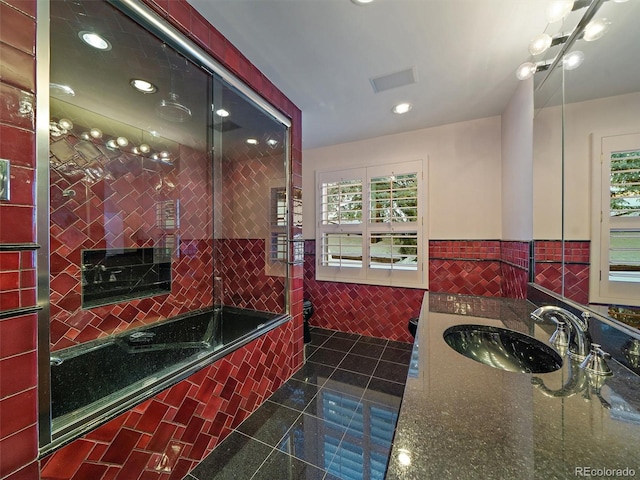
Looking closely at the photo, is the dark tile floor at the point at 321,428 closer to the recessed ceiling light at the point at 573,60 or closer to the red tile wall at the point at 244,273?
the red tile wall at the point at 244,273

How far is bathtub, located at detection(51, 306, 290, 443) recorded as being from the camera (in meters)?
0.96

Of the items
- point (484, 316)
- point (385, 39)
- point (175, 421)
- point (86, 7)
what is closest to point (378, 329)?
point (484, 316)

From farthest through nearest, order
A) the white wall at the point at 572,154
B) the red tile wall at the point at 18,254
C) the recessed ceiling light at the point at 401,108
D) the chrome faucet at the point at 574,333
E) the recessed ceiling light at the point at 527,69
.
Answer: the recessed ceiling light at the point at 401,108
the recessed ceiling light at the point at 527,69
the white wall at the point at 572,154
the chrome faucet at the point at 574,333
the red tile wall at the point at 18,254

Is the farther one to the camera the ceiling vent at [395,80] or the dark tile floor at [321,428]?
the ceiling vent at [395,80]

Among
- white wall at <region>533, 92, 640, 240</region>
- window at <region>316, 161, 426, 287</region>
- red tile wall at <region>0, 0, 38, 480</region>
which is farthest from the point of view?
window at <region>316, 161, 426, 287</region>

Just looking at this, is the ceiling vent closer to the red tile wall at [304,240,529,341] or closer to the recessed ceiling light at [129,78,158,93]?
the red tile wall at [304,240,529,341]

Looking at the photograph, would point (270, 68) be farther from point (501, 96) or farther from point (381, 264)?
point (381, 264)

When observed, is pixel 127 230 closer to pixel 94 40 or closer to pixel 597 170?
pixel 94 40

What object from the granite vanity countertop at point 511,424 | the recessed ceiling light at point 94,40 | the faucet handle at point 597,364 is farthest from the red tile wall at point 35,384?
the faucet handle at point 597,364

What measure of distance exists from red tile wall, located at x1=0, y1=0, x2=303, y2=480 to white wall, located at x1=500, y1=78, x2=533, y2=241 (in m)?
2.03

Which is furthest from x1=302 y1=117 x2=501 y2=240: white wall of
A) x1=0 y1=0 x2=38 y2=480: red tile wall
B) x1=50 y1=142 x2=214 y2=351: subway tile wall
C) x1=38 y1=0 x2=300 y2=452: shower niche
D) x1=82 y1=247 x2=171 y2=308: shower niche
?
x1=0 y1=0 x2=38 y2=480: red tile wall

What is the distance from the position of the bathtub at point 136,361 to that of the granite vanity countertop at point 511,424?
116 cm

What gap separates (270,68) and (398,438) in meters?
2.17

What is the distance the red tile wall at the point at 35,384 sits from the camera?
727 mm
